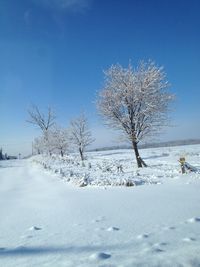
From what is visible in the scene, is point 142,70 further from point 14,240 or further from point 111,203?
point 14,240

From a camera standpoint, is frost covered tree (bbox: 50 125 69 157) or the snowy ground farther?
frost covered tree (bbox: 50 125 69 157)

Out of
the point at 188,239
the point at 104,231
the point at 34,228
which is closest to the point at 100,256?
the point at 104,231

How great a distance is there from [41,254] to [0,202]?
16.6 feet

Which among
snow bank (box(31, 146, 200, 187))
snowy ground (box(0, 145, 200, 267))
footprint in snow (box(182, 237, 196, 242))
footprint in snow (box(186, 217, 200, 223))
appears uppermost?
snow bank (box(31, 146, 200, 187))

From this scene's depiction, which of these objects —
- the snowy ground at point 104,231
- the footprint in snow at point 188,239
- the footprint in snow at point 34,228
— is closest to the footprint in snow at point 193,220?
the snowy ground at point 104,231

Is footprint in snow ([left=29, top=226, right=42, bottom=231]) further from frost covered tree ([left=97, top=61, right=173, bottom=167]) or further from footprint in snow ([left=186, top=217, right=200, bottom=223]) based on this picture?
frost covered tree ([left=97, top=61, right=173, bottom=167])


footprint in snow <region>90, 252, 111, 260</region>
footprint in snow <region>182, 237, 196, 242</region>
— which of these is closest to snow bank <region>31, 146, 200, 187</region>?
footprint in snow <region>182, 237, 196, 242</region>

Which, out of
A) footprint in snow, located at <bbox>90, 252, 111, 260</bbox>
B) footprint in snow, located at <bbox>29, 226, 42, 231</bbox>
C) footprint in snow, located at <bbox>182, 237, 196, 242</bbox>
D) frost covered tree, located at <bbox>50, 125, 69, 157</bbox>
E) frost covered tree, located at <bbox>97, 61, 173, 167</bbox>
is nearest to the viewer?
footprint in snow, located at <bbox>90, 252, 111, 260</bbox>

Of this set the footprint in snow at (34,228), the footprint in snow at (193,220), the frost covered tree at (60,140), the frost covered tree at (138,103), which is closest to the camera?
the footprint in snow at (193,220)

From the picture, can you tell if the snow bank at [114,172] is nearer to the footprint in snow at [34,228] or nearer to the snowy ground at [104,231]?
the snowy ground at [104,231]

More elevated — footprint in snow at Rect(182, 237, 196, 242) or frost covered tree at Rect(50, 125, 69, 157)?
frost covered tree at Rect(50, 125, 69, 157)

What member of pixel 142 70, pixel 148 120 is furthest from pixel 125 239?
pixel 142 70

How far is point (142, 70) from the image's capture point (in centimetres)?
2158

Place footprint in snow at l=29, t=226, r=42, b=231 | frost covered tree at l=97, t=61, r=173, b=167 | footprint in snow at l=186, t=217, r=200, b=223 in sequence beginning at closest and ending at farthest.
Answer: footprint in snow at l=186, t=217, r=200, b=223 → footprint in snow at l=29, t=226, r=42, b=231 → frost covered tree at l=97, t=61, r=173, b=167
